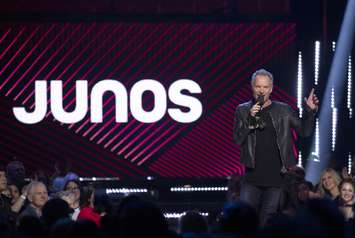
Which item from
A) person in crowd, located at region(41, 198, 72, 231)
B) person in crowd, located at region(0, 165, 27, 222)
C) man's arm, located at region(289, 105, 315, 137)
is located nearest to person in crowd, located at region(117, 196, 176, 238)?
person in crowd, located at region(41, 198, 72, 231)

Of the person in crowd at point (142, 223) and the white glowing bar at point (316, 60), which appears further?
the white glowing bar at point (316, 60)

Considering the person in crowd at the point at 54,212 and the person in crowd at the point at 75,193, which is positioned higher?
the person in crowd at the point at 54,212

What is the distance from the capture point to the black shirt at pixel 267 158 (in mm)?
8562

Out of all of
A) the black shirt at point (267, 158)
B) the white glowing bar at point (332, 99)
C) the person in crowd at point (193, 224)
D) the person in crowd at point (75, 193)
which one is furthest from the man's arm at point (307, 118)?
the white glowing bar at point (332, 99)

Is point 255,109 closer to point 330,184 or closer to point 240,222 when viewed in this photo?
point 330,184

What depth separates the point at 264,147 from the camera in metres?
8.60

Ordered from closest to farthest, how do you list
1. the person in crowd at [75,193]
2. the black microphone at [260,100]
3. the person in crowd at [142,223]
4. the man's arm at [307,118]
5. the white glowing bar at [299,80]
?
the person in crowd at [142,223], the black microphone at [260,100], the man's arm at [307,118], the person in crowd at [75,193], the white glowing bar at [299,80]

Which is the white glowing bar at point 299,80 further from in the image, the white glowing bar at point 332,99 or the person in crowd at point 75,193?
the person in crowd at point 75,193

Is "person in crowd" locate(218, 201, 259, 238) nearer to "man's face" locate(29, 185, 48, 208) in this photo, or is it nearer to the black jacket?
the black jacket

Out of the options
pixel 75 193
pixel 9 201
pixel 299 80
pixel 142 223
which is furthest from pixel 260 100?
pixel 299 80

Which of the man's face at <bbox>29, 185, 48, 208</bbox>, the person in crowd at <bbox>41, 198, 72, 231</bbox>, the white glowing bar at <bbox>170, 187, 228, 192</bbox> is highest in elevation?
the person in crowd at <bbox>41, 198, 72, 231</bbox>

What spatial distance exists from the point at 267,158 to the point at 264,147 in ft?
0.33

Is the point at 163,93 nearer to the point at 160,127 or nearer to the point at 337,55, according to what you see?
the point at 160,127

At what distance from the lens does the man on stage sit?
8562 mm
